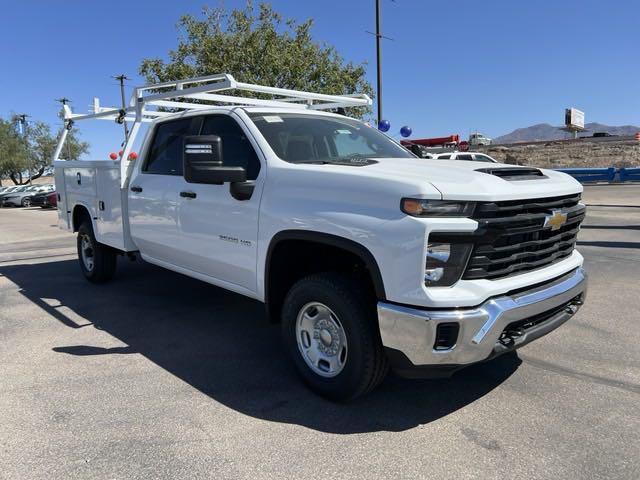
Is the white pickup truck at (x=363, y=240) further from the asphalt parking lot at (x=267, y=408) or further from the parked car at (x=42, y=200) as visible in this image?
the parked car at (x=42, y=200)

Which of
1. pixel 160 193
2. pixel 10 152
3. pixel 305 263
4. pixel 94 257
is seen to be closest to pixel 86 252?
pixel 94 257

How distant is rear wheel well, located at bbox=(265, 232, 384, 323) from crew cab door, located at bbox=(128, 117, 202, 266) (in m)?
1.29

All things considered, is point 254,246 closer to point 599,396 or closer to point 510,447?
point 510,447

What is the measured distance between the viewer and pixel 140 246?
557cm

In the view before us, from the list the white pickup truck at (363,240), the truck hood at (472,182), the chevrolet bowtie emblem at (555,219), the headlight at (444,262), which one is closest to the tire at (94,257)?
the white pickup truck at (363,240)

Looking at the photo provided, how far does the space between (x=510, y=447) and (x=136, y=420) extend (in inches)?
87.6

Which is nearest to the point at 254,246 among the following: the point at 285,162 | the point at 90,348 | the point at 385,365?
the point at 285,162

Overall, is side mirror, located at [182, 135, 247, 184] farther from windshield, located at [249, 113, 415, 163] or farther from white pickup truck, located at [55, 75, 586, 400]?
windshield, located at [249, 113, 415, 163]

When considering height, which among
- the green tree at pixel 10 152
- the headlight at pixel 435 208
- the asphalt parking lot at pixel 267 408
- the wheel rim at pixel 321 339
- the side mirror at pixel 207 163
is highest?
the green tree at pixel 10 152

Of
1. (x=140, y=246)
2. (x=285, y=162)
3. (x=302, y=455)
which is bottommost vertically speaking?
(x=302, y=455)

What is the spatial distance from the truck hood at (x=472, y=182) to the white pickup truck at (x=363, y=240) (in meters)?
0.01

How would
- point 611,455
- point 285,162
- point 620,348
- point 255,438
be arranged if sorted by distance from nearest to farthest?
1. point 611,455
2. point 255,438
3. point 285,162
4. point 620,348

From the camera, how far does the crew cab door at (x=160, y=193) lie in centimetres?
478

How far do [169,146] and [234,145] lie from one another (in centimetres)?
119
